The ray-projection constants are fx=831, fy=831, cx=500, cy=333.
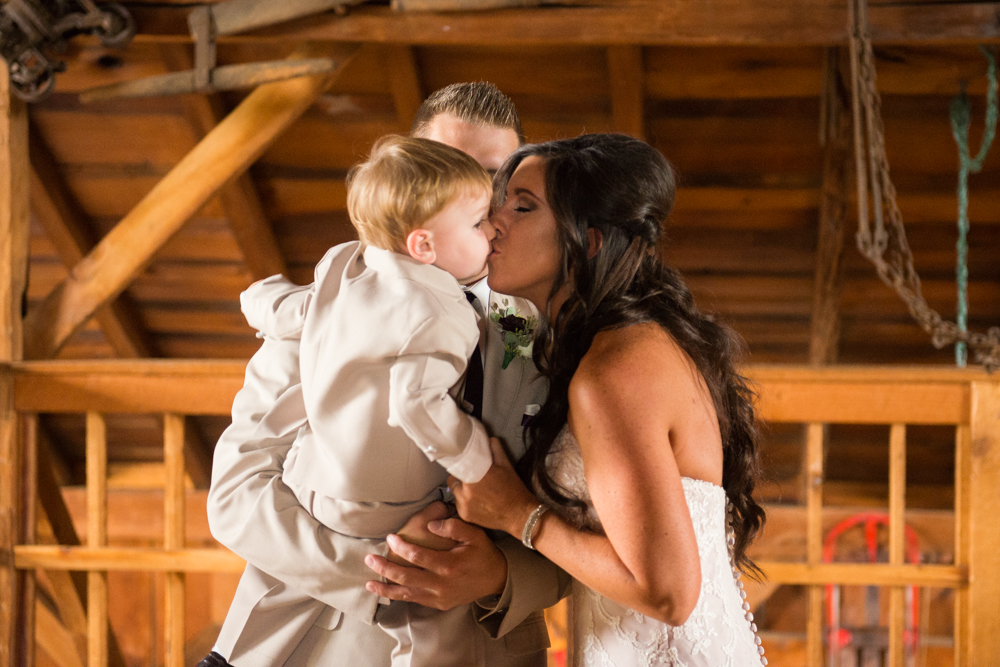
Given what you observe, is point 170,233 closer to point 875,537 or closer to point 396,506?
point 396,506

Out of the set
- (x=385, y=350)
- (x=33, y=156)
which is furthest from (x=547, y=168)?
(x=33, y=156)

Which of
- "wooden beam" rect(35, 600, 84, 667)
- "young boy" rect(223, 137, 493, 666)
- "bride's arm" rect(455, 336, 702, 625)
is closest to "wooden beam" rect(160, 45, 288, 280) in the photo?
"wooden beam" rect(35, 600, 84, 667)

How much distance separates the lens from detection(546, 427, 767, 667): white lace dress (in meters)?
1.28

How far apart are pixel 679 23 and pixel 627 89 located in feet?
2.25

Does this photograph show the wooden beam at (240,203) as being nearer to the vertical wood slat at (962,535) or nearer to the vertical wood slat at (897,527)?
the vertical wood slat at (897,527)

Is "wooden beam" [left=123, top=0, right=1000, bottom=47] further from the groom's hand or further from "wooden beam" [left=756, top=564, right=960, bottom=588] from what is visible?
the groom's hand

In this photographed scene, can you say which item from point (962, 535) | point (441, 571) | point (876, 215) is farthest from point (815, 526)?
point (441, 571)

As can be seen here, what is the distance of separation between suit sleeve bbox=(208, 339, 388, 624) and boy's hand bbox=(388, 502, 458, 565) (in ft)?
0.11

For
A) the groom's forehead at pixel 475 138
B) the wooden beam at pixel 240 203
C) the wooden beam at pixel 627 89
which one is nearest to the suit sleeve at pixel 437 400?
the groom's forehead at pixel 475 138

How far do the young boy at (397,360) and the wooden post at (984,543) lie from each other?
1.55 metres

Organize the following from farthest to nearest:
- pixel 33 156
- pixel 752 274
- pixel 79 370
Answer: pixel 752 274
pixel 33 156
pixel 79 370

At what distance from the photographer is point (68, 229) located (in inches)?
156

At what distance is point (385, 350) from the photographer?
1157mm

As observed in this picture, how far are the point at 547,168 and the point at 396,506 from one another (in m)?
0.58
